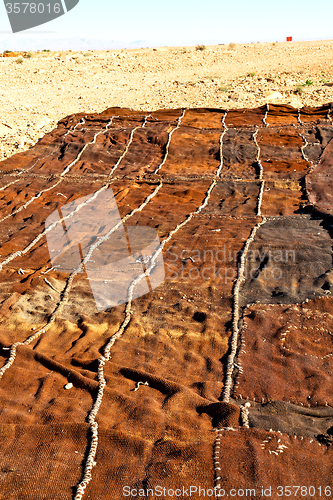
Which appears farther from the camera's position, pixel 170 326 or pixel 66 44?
pixel 66 44

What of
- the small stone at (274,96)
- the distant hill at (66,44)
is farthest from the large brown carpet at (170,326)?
the distant hill at (66,44)

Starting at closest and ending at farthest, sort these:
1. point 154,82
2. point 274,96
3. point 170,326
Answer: point 170,326 < point 274,96 < point 154,82

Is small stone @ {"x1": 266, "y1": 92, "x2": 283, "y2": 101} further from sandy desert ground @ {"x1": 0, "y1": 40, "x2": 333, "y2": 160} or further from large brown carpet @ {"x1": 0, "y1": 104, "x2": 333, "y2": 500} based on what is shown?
large brown carpet @ {"x1": 0, "y1": 104, "x2": 333, "y2": 500}

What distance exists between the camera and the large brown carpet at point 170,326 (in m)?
1.68

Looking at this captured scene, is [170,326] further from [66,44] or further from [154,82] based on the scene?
[66,44]

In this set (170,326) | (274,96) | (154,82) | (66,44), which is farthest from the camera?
(66,44)

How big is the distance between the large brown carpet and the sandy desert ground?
2.83m

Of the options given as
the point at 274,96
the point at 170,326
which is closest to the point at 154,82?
the point at 274,96

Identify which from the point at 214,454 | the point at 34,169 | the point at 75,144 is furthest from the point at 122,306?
the point at 75,144

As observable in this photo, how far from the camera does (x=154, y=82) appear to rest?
1048 cm

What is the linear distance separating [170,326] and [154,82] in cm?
926

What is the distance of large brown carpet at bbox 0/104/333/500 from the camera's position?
1681 millimetres

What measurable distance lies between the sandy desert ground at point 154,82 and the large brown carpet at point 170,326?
2.83 metres

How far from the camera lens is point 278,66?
1121 cm
